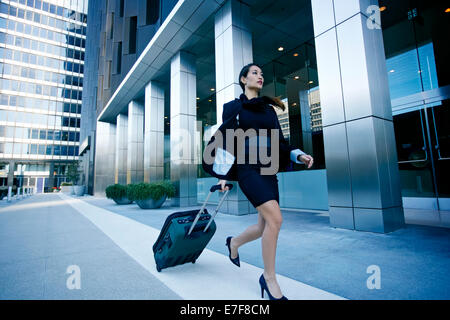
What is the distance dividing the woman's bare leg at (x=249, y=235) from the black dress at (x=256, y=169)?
0.75 feet

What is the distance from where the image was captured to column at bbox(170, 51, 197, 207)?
9.70 metres

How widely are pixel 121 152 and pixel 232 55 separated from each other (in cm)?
1411

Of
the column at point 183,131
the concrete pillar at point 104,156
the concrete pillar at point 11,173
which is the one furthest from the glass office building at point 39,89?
the column at point 183,131

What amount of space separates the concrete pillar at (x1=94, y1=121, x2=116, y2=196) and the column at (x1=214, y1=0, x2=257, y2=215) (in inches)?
691

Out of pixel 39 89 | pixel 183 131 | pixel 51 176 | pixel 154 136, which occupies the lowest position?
pixel 51 176

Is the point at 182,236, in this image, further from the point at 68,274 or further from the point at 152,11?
the point at 152,11

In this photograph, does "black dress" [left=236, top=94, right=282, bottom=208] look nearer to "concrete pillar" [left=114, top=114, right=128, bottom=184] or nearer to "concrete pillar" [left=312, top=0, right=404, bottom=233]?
"concrete pillar" [left=312, top=0, right=404, bottom=233]

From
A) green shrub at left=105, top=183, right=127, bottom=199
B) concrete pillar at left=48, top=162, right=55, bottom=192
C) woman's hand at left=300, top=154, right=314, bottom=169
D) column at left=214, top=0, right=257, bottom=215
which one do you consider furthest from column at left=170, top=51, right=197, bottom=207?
concrete pillar at left=48, top=162, right=55, bottom=192

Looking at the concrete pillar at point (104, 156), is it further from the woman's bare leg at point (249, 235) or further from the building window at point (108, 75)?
the woman's bare leg at point (249, 235)

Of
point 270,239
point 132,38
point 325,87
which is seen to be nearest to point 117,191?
point 132,38

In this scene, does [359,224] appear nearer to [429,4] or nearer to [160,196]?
[160,196]

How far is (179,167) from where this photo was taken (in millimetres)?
9695

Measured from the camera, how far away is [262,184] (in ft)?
5.92
